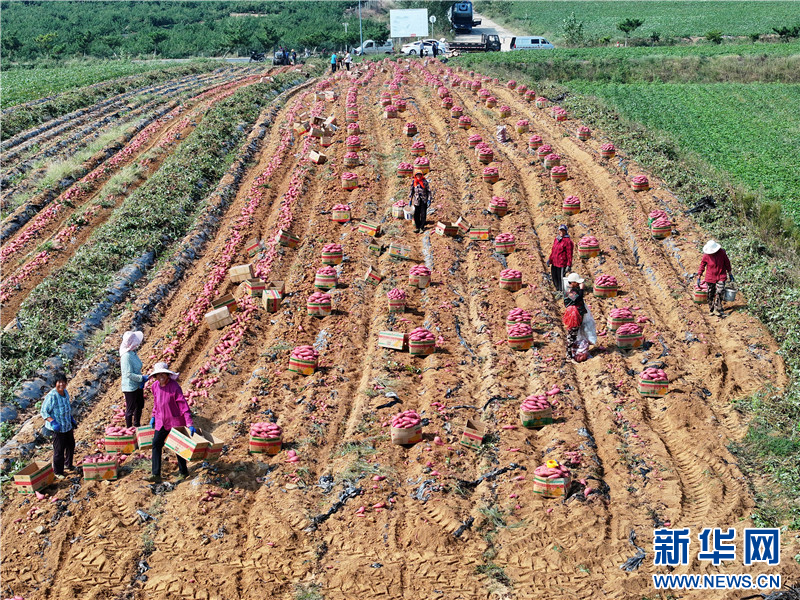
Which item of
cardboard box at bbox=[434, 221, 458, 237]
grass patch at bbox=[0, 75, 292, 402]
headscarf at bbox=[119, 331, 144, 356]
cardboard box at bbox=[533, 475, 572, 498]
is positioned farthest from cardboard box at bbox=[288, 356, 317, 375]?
cardboard box at bbox=[434, 221, 458, 237]

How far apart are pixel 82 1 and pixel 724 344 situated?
113 meters

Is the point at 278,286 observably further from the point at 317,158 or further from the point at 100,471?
the point at 317,158

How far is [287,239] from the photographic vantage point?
58.3ft

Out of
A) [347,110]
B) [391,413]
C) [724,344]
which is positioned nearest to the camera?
[391,413]

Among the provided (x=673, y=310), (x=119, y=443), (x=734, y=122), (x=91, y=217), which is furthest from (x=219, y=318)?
(x=734, y=122)

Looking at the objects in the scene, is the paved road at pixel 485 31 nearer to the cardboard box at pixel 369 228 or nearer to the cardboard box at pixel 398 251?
the cardboard box at pixel 369 228

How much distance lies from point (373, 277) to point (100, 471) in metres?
6.96

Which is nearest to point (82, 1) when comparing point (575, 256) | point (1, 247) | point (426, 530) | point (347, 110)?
point (347, 110)

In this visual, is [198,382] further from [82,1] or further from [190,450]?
[82,1]

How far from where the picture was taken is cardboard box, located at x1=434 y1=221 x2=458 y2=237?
58.7 feet

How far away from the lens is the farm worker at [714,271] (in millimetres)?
14211

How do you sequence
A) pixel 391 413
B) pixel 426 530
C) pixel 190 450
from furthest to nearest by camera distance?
1. pixel 391 413
2. pixel 190 450
3. pixel 426 530

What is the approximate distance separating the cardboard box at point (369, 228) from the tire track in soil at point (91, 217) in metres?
6.65

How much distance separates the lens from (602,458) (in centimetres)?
1080
